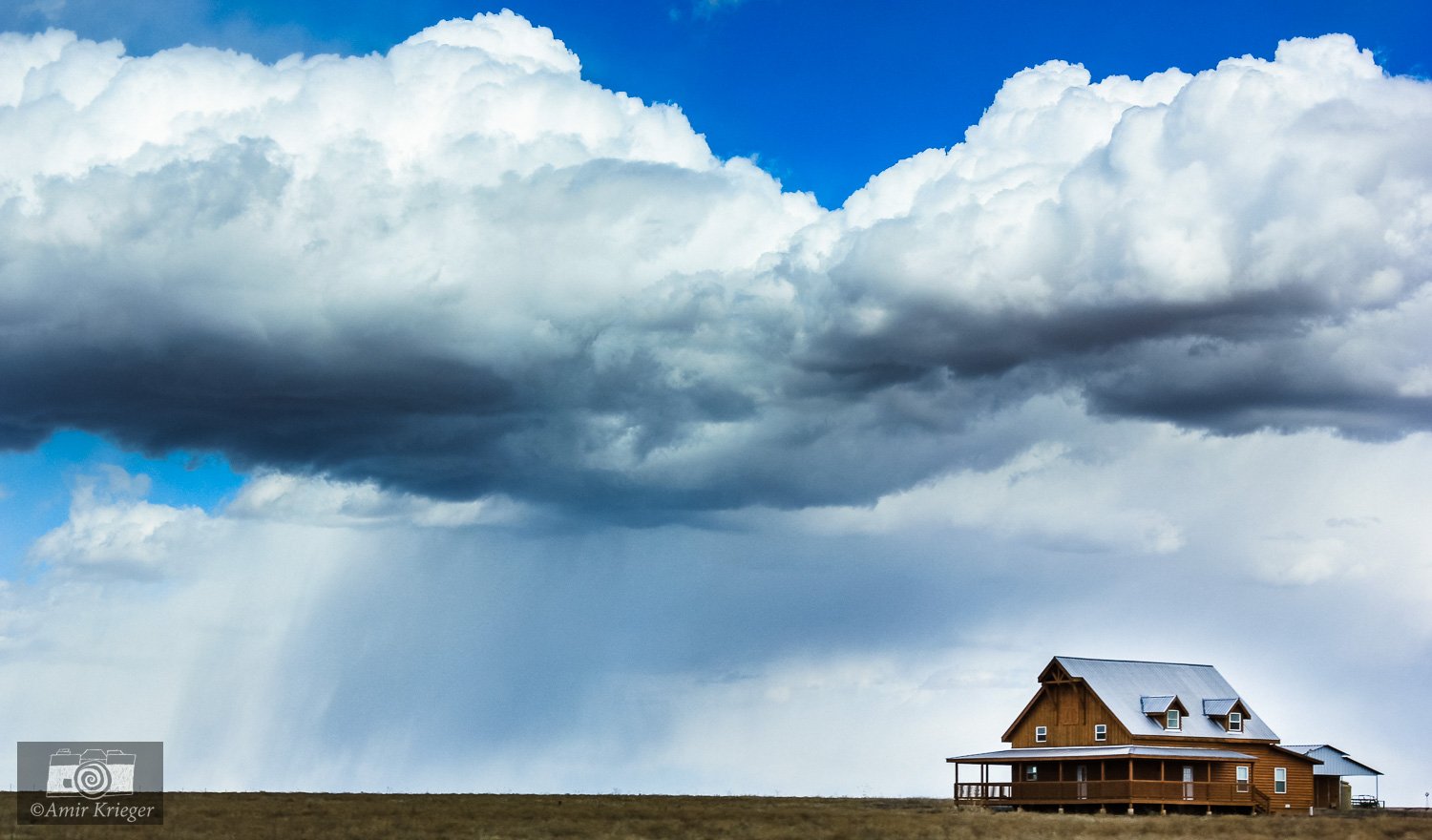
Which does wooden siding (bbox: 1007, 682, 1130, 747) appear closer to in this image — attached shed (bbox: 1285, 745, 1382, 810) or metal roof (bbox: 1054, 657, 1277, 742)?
metal roof (bbox: 1054, 657, 1277, 742)

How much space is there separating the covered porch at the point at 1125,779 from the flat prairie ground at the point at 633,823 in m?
5.03

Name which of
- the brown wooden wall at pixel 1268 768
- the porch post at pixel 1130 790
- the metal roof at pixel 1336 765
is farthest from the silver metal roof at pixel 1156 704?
the metal roof at pixel 1336 765

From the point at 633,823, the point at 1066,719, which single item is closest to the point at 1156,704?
the point at 1066,719

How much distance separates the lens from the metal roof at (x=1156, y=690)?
275 feet

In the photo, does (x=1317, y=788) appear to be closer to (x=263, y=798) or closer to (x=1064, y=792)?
(x=1064, y=792)

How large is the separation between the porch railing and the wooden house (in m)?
0.07

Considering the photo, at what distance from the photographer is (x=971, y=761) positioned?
86562 millimetres

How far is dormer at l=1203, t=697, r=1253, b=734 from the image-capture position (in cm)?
8675

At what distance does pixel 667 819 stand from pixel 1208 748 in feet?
122

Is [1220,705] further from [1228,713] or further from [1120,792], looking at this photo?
[1120,792]

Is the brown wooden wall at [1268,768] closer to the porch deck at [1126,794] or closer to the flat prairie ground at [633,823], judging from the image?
the porch deck at [1126,794]

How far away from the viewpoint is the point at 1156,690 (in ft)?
285

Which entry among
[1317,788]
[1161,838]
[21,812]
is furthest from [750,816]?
[1317,788]

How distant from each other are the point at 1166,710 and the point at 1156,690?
3.07 meters
